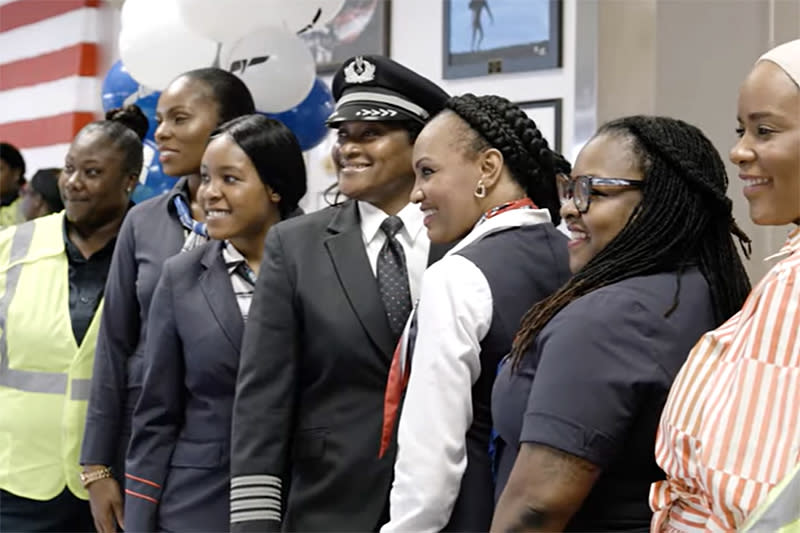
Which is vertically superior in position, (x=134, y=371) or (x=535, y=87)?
(x=535, y=87)

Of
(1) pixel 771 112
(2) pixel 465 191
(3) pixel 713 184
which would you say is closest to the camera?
(1) pixel 771 112

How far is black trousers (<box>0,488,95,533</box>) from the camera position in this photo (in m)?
2.87

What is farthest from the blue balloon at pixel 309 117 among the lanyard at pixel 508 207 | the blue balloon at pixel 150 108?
the lanyard at pixel 508 207

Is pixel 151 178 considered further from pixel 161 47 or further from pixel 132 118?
pixel 161 47

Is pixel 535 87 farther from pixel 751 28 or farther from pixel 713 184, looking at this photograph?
pixel 713 184

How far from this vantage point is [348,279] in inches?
80.3

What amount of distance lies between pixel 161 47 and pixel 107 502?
135 centimetres

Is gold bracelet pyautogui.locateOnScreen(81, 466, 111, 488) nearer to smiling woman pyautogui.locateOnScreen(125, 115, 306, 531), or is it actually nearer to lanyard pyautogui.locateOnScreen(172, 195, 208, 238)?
smiling woman pyautogui.locateOnScreen(125, 115, 306, 531)

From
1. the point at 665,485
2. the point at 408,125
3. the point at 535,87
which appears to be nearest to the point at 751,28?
the point at 535,87

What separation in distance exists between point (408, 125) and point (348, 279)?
0.36 metres

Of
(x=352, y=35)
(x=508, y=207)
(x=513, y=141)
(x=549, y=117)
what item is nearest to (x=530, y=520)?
(x=508, y=207)

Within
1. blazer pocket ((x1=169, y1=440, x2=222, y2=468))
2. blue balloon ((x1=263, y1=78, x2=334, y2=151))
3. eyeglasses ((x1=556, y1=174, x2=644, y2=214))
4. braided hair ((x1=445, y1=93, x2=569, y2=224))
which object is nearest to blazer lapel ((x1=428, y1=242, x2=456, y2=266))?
braided hair ((x1=445, y1=93, x2=569, y2=224))

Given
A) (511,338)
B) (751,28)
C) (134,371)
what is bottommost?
(134,371)

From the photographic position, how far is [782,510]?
113cm
